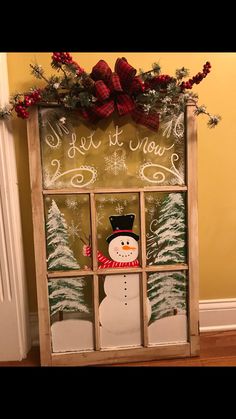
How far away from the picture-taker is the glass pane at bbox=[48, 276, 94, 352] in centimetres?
126

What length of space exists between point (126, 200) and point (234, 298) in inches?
31.0

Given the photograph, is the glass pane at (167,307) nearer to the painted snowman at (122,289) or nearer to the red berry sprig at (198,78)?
the painted snowman at (122,289)

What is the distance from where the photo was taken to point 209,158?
4.58 feet

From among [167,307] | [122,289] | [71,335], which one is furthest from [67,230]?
[167,307]

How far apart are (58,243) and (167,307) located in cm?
56

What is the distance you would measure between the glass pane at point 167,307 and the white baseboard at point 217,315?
0.22m

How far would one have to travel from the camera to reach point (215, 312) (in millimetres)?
1483

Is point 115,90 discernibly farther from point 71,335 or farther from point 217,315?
point 217,315

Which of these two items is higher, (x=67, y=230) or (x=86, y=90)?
(x=86, y=90)

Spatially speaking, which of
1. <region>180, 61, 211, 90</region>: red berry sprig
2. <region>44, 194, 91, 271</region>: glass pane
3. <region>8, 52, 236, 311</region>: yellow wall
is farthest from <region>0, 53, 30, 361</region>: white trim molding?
<region>180, 61, 211, 90</region>: red berry sprig

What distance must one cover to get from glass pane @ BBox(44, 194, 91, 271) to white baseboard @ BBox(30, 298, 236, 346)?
0.67 meters

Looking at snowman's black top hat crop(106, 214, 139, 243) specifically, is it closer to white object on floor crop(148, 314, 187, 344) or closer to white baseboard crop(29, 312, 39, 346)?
white object on floor crop(148, 314, 187, 344)

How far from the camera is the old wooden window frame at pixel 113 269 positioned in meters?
A: 1.20

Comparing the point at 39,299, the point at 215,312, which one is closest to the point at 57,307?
the point at 39,299
